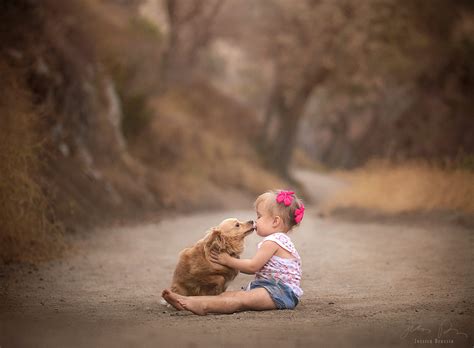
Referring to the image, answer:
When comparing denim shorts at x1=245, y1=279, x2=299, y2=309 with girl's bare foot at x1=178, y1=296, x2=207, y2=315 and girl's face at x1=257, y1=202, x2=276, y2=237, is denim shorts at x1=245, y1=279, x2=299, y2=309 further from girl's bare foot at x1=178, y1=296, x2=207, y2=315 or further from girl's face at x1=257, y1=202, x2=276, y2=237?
girl's bare foot at x1=178, y1=296, x2=207, y2=315

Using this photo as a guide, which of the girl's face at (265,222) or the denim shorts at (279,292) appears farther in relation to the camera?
the girl's face at (265,222)

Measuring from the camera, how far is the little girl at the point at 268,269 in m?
5.19

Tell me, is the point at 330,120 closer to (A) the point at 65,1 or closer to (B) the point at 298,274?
(A) the point at 65,1

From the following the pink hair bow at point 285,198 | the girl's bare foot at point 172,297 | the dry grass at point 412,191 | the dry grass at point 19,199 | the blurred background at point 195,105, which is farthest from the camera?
the dry grass at point 412,191

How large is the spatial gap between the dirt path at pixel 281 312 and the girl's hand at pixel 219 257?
1.54 feet

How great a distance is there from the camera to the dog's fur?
539cm

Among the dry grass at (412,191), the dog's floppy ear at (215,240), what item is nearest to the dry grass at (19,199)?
the dog's floppy ear at (215,240)

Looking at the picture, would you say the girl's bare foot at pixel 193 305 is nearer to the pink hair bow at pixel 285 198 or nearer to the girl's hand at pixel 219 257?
the girl's hand at pixel 219 257

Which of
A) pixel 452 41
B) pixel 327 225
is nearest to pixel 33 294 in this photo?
pixel 327 225

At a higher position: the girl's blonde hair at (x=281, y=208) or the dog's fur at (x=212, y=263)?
the girl's blonde hair at (x=281, y=208)

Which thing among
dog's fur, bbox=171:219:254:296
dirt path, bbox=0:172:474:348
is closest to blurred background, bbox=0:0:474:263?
dirt path, bbox=0:172:474:348

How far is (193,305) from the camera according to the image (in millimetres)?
5145

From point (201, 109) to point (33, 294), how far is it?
20203 millimetres

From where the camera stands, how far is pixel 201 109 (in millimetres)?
26016
